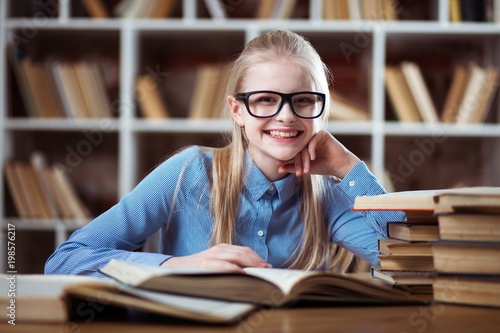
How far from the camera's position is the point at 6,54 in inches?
114

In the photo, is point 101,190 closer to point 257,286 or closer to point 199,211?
point 199,211

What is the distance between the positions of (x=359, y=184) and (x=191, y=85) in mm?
2022

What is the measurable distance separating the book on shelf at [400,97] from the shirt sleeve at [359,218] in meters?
1.35

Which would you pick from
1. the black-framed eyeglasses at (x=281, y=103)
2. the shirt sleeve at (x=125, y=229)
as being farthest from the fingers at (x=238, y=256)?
the black-framed eyeglasses at (x=281, y=103)

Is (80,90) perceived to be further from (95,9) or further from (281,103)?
(281,103)

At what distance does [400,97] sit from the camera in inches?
112

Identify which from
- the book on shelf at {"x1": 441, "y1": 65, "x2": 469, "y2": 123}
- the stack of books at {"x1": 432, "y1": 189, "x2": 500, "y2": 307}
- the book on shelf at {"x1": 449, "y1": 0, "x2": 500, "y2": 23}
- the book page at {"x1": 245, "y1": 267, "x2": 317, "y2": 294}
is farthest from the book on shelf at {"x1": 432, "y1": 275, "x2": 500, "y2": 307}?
the book on shelf at {"x1": 449, "y1": 0, "x2": 500, "y2": 23}

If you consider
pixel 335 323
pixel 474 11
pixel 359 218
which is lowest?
pixel 335 323

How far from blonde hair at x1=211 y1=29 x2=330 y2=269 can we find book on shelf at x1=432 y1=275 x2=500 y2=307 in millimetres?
646

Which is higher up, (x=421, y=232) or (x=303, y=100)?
(x=303, y=100)

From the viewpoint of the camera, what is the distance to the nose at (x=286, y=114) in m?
1.32

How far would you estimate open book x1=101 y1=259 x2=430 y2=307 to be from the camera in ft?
2.45

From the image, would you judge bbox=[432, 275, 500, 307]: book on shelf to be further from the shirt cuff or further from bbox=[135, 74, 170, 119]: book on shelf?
bbox=[135, 74, 170, 119]: book on shelf

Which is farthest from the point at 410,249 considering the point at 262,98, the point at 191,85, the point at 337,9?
the point at 191,85
